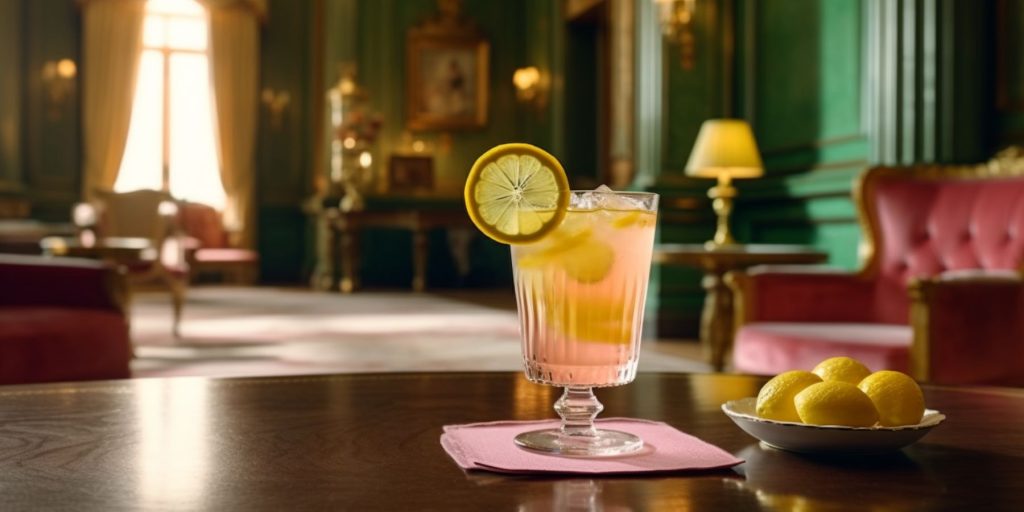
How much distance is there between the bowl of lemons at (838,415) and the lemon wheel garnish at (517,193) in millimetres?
212

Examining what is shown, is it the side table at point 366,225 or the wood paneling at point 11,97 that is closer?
the wood paneling at point 11,97

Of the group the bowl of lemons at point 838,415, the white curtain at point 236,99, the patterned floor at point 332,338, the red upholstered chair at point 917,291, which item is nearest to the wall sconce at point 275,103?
the white curtain at point 236,99

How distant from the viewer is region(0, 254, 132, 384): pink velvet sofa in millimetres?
2330

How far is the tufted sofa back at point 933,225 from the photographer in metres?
2.79

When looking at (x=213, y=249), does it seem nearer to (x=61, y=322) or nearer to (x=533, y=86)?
(x=533, y=86)

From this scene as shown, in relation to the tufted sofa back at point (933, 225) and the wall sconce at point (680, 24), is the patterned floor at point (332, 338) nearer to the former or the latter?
the tufted sofa back at point (933, 225)

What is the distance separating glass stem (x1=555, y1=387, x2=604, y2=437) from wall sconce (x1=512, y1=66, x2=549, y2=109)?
8.83 meters

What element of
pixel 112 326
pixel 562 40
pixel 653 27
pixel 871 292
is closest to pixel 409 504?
pixel 112 326

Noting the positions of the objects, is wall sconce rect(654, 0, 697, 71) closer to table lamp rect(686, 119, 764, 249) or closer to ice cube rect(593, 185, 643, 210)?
table lamp rect(686, 119, 764, 249)

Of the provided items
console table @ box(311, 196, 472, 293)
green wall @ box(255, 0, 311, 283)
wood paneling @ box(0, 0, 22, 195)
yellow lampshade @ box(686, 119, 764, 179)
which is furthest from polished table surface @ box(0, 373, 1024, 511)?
green wall @ box(255, 0, 311, 283)

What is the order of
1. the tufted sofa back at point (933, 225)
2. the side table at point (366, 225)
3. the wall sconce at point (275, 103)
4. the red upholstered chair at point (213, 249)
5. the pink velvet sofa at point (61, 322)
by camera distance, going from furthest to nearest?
the wall sconce at point (275, 103)
the red upholstered chair at point (213, 249)
the side table at point (366, 225)
the tufted sofa back at point (933, 225)
the pink velvet sofa at point (61, 322)

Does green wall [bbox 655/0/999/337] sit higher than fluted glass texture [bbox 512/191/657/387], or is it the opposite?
green wall [bbox 655/0/999/337]

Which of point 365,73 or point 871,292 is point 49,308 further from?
point 365,73

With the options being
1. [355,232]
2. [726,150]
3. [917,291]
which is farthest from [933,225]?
[355,232]
